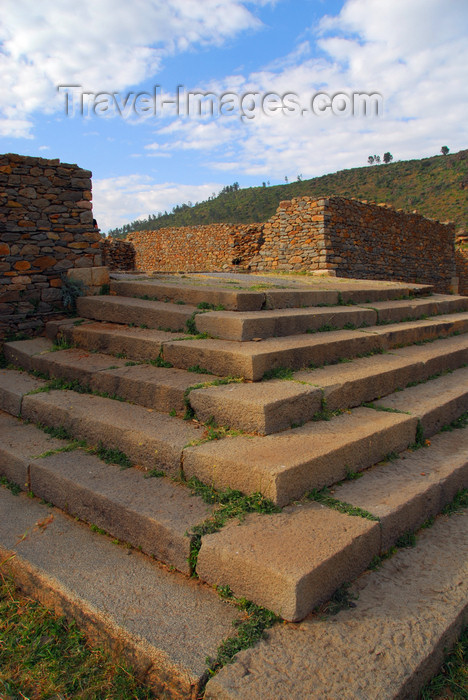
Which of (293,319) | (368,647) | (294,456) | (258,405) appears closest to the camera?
(368,647)

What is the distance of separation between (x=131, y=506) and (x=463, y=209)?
28660 mm

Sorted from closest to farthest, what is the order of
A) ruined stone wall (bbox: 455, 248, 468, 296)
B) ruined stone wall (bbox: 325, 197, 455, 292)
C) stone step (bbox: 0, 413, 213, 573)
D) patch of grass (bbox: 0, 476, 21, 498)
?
stone step (bbox: 0, 413, 213, 573), patch of grass (bbox: 0, 476, 21, 498), ruined stone wall (bbox: 325, 197, 455, 292), ruined stone wall (bbox: 455, 248, 468, 296)

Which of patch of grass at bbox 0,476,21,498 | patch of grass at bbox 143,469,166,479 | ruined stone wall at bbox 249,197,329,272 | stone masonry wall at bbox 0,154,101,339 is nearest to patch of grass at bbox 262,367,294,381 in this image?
patch of grass at bbox 143,469,166,479

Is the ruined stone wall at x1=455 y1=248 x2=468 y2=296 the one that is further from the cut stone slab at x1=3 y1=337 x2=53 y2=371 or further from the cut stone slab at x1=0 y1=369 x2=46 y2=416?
the cut stone slab at x1=0 y1=369 x2=46 y2=416

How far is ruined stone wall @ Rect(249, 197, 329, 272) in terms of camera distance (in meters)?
10.8

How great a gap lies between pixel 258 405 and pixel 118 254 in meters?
11.9

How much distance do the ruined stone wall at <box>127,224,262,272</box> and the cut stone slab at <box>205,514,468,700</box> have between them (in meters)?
12.5

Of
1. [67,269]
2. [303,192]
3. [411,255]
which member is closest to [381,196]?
[303,192]

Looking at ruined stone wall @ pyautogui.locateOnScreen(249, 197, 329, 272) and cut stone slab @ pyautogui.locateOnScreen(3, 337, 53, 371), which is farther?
ruined stone wall @ pyautogui.locateOnScreen(249, 197, 329, 272)

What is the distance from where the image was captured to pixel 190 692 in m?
1.68

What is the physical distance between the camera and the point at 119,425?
122 inches

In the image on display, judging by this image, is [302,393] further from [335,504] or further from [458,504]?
[458,504]

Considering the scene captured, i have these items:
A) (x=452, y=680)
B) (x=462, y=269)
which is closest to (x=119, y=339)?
(x=452, y=680)

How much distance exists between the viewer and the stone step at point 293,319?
3814 mm
